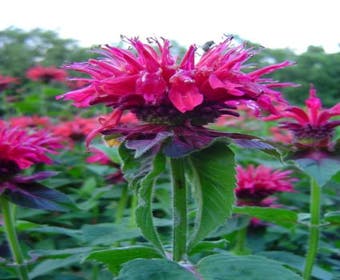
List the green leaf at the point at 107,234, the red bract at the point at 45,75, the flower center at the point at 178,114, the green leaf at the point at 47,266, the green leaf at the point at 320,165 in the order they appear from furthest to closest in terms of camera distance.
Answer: the red bract at the point at 45,75 → the green leaf at the point at 47,266 → the green leaf at the point at 107,234 → the green leaf at the point at 320,165 → the flower center at the point at 178,114

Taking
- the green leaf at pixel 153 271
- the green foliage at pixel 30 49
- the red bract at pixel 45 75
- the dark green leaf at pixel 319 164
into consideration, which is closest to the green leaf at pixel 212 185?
the green leaf at pixel 153 271

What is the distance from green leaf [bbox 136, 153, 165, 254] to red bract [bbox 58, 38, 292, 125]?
6 centimetres

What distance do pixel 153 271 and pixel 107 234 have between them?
45 centimetres

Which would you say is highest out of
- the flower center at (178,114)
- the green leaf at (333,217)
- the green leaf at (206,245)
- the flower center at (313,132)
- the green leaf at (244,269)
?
the flower center at (178,114)

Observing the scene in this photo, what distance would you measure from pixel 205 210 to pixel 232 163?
0.08 metres

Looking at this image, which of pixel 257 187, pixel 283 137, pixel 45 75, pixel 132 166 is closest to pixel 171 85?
pixel 132 166

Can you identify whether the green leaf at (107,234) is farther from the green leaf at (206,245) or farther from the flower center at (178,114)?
the flower center at (178,114)

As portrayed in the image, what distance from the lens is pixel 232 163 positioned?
0.78 m

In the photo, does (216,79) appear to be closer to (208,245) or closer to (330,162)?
(208,245)

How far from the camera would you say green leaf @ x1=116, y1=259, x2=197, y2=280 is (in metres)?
0.69

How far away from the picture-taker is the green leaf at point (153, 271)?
692 millimetres

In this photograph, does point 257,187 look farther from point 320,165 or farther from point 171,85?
point 171,85

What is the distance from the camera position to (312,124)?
3.99 ft

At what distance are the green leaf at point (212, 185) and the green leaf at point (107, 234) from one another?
303 millimetres
